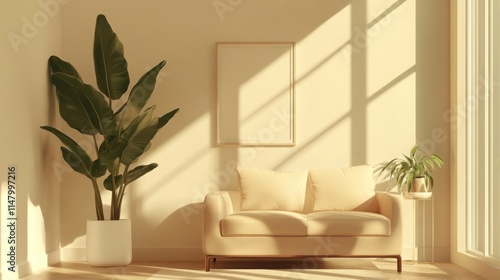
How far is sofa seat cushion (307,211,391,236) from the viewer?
6164 millimetres

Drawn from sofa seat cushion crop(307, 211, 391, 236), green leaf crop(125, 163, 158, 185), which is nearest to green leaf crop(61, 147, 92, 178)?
green leaf crop(125, 163, 158, 185)

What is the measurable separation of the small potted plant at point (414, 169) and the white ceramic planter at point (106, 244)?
2.51m

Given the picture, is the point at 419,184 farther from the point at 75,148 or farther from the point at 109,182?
the point at 75,148

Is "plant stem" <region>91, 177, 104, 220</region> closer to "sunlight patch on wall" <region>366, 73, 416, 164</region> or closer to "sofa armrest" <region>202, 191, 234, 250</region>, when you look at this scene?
"sofa armrest" <region>202, 191, 234, 250</region>

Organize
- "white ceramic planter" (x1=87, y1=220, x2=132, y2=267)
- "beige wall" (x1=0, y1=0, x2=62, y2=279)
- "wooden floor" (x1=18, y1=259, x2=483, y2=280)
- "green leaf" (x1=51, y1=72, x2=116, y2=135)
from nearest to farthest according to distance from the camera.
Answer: "beige wall" (x1=0, y1=0, x2=62, y2=279)
"wooden floor" (x1=18, y1=259, x2=483, y2=280)
"green leaf" (x1=51, y1=72, x2=116, y2=135)
"white ceramic planter" (x1=87, y1=220, x2=132, y2=267)

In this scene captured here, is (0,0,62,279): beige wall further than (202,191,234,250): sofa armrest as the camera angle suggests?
No

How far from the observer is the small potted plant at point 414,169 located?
6734 mm

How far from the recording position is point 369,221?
20.3 feet

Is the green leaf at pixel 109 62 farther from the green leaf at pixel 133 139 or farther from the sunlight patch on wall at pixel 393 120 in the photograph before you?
the sunlight patch on wall at pixel 393 120

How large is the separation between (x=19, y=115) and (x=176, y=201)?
70.0 inches

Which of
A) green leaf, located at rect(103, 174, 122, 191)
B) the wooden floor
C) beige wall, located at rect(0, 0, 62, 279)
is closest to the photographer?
beige wall, located at rect(0, 0, 62, 279)

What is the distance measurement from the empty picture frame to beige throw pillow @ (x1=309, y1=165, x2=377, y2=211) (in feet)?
1.97

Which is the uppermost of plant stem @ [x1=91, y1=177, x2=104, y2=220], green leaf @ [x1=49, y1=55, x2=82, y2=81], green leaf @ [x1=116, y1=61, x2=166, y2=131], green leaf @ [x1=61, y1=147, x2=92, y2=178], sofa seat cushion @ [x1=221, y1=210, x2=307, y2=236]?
green leaf @ [x1=49, y1=55, x2=82, y2=81]

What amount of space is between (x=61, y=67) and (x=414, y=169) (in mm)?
3343
